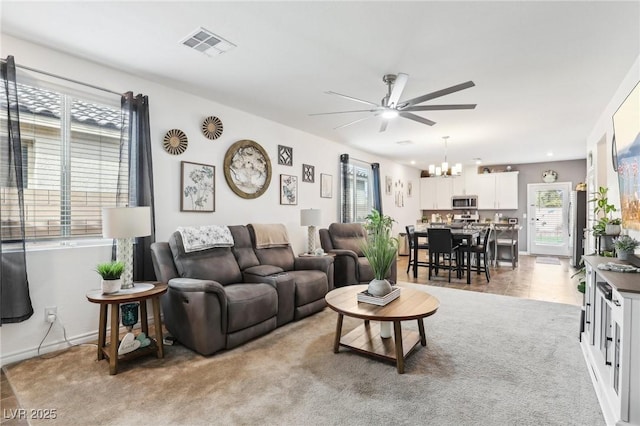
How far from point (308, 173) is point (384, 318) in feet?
11.6

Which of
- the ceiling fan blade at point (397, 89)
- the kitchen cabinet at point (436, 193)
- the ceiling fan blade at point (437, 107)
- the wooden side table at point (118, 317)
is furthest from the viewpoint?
the kitchen cabinet at point (436, 193)

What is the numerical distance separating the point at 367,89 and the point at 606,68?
2246 millimetres

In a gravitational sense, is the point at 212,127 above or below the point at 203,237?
above

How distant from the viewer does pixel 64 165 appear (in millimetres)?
2834

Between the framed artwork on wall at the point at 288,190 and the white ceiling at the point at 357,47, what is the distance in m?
1.10

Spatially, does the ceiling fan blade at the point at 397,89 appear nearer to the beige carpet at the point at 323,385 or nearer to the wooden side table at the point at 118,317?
the beige carpet at the point at 323,385

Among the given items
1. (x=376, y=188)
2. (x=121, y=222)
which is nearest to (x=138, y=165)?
(x=121, y=222)

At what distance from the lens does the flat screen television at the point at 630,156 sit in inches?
94.9

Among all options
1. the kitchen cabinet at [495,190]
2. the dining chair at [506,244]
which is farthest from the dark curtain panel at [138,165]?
the kitchen cabinet at [495,190]

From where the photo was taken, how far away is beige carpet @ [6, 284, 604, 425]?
189 cm

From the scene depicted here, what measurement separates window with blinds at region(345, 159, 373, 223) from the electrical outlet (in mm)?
4666

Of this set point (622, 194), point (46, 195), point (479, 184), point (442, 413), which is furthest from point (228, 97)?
point (479, 184)

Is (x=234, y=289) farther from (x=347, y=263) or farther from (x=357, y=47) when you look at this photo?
(x=357, y=47)

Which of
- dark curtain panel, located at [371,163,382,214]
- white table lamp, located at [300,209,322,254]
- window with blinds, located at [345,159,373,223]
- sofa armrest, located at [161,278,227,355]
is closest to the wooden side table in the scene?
sofa armrest, located at [161,278,227,355]
